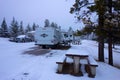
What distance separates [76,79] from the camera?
8.21 m

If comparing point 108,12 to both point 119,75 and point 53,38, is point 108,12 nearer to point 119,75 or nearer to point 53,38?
point 119,75

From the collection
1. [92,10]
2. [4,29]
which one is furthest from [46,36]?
[4,29]

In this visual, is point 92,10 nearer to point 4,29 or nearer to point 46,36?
point 46,36

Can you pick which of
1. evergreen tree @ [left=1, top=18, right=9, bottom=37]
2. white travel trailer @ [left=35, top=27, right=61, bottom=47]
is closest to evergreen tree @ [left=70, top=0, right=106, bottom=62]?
white travel trailer @ [left=35, top=27, right=61, bottom=47]

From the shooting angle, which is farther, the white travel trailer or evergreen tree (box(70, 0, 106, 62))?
the white travel trailer

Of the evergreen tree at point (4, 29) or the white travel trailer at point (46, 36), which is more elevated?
the evergreen tree at point (4, 29)

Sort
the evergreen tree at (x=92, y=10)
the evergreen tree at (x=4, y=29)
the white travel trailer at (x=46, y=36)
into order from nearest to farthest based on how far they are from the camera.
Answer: the evergreen tree at (x=92, y=10)
the white travel trailer at (x=46, y=36)
the evergreen tree at (x=4, y=29)

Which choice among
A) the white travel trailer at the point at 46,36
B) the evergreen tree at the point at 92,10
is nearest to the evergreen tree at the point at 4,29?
the white travel trailer at the point at 46,36

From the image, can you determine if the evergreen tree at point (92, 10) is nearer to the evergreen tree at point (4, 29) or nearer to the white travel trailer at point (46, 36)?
the white travel trailer at point (46, 36)

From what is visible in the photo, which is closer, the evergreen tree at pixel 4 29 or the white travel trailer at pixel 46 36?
the white travel trailer at pixel 46 36

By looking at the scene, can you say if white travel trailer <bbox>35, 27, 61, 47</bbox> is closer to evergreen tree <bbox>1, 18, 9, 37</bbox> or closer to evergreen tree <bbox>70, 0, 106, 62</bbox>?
evergreen tree <bbox>70, 0, 106, 62</bbox>

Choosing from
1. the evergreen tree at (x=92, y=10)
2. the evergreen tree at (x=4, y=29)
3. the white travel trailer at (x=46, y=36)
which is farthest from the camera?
the evergreen tree at (x=4, y=29)

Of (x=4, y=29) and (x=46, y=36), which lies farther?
(x=4, y=29)

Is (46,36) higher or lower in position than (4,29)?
lower
